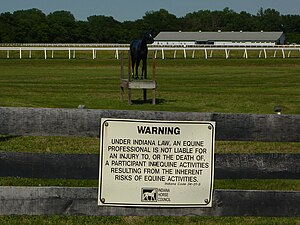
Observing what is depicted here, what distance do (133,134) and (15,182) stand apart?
158 inches

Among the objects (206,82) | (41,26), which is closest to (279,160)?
(206,82)

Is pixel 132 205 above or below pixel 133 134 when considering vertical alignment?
below

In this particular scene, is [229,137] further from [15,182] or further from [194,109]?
[194,109]

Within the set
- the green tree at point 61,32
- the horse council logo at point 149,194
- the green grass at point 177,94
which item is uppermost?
the horse council logo at point 149,194

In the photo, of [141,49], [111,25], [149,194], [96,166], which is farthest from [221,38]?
[149,194]

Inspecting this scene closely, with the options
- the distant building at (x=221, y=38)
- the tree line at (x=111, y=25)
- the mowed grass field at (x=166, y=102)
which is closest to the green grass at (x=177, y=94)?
the mowed grass field at (x=166, y=102)

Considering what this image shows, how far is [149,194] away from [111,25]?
489 ft

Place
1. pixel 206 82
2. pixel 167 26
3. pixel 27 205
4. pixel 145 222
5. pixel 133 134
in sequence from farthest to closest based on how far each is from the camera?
1. pixel 167 26
2. pixel 206 82
3. pixel 145 222
4. pixel 27 205
5. pixel 133 134

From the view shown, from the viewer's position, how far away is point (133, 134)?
19.1 ft

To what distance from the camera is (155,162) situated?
588 cm

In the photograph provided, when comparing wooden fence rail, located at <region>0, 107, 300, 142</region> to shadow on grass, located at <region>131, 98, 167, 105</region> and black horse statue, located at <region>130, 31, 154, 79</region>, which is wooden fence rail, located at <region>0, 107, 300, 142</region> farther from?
black horse statue, located at <region>130, 31, 154, 79</region>

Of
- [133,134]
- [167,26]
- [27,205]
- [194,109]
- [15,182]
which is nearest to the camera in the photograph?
[133,134]

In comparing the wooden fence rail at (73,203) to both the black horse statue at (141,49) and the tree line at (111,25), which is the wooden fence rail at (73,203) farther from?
the tree line at (111,25)

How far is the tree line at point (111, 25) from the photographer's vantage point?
116 m
